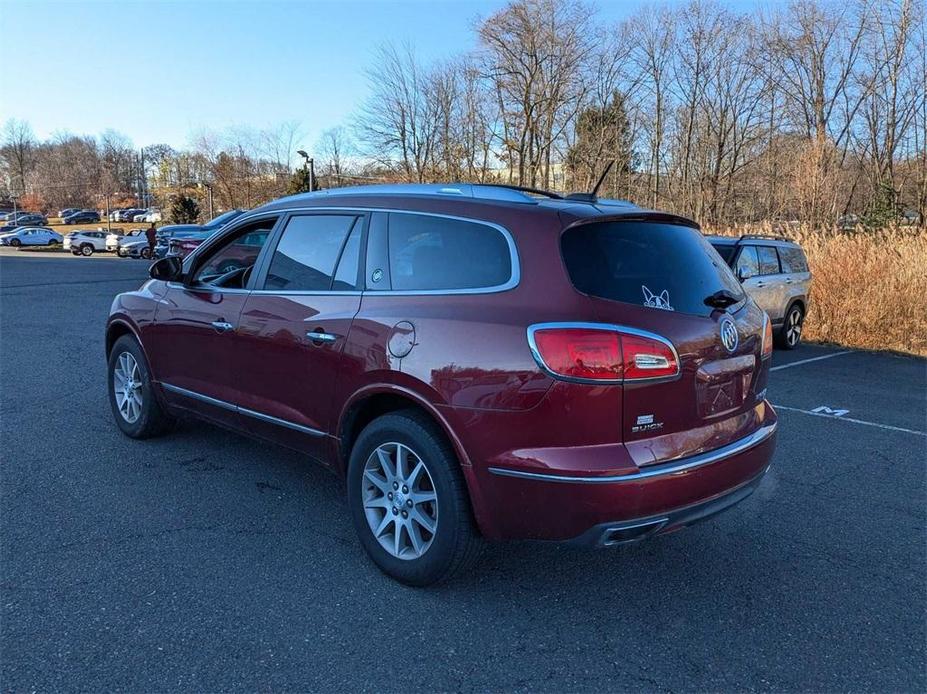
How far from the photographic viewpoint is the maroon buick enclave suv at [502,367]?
2.66 m

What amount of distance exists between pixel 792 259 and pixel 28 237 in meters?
49.9

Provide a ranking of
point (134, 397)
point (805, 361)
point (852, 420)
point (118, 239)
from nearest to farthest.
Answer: point (134, 397), point (852, 420), point (805, 361), point (118, 239)

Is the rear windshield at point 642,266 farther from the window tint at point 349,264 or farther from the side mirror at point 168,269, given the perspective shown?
the side mirror at point 168,269

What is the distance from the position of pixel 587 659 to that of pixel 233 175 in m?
56.3

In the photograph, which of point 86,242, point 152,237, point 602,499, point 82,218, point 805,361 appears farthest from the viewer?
point 82,218

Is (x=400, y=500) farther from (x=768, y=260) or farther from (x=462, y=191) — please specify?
(x=768, y=260)

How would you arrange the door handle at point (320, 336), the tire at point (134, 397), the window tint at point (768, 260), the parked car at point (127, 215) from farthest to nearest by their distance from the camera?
1. the parked car at point (127, 215)
2. the window tint at point (768, 260)
3. the tire at point (134, 397)
4. the door handle at point (320, 336)

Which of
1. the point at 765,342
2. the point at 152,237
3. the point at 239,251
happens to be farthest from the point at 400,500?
the point at 152,237

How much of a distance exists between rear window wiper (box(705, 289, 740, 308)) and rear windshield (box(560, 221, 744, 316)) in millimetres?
21

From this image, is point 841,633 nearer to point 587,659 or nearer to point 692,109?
point 587,659

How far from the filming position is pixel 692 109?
34.7m

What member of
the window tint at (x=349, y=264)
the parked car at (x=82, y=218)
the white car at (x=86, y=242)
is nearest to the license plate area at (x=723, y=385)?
the window tint at (x=349, y=264)

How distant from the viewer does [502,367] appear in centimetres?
274

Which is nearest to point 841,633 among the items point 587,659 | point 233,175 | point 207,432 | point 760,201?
point 587,659
